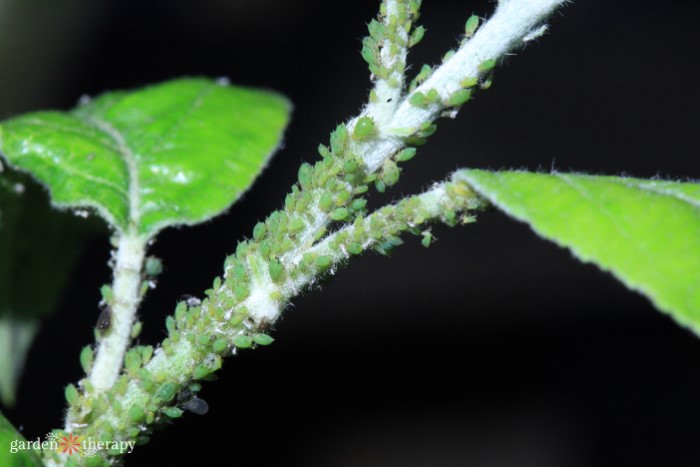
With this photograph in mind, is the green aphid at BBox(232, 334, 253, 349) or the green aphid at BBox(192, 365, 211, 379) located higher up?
the green aphid at BBox(232, 334, 253, 349)

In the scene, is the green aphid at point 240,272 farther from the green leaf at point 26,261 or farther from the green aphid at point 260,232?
the green leaf at point 26,261

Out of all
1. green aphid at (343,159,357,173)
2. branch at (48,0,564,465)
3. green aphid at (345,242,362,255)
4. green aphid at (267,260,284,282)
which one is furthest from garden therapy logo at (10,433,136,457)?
green aphid at (343,159,357,173)

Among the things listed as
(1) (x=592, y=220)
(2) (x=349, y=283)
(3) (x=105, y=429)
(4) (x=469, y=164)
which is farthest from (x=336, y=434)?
(1) (x=592, y=220)

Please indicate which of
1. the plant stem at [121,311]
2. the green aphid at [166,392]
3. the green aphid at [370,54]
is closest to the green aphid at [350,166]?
the green aphid at [370,54]

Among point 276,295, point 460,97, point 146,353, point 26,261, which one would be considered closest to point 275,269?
point 276,295

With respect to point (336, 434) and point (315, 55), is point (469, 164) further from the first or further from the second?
point (336, 434)

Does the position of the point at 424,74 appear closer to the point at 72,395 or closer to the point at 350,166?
the point at 350,166

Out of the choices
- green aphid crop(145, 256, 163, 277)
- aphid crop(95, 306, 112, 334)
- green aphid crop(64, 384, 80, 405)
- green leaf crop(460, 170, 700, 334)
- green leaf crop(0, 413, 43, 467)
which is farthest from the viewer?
green aphid crop(145, 256, 163, 277)

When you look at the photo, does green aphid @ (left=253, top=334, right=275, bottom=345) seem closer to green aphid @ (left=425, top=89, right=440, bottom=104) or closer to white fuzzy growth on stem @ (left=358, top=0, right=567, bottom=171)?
white fuzzy growth on stem @ (left=358, top=0, right=567, bottom=171)
